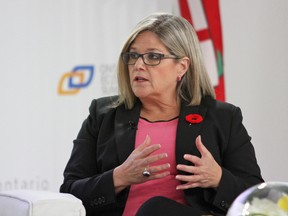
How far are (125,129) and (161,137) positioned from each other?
0.54 ft

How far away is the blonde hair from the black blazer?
0.17 ft

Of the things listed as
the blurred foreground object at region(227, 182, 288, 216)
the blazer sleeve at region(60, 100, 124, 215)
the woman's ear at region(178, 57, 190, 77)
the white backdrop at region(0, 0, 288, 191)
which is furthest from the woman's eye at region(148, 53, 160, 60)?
the white backdrop at region(0, 0, 288, 191)

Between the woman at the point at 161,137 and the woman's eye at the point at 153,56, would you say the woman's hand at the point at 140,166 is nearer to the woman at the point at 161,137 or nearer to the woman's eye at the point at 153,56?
the woman at the point at 161,137

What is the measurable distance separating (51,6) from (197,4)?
123cm

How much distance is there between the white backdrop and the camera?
4.38m

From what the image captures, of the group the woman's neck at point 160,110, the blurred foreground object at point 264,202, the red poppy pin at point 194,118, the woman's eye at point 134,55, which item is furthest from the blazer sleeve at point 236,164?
the blurred foreground object at point 264,202

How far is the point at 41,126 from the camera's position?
4.50 metres

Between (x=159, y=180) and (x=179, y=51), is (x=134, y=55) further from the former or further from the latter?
(x=159, y=180)

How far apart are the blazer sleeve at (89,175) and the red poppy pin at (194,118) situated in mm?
402

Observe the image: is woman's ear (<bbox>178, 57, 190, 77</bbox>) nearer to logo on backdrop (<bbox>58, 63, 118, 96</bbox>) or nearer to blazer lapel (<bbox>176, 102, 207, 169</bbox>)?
blazer lapel (<bbox>176, 102, 207, 169</bbox>)

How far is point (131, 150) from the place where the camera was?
2834 mm

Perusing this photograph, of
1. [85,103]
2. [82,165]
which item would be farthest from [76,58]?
[82,165]

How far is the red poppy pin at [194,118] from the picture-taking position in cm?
286

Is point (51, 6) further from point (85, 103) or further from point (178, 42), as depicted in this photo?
point (178, 42)
